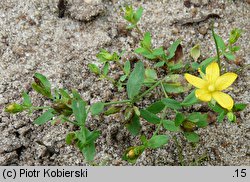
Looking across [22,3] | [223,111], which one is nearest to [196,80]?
[223,111]

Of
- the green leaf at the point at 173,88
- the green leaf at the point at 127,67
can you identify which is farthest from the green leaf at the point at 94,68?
the green leaf at the point at 173,88

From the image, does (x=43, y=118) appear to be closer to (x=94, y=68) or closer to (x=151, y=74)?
(x=94, y=68)

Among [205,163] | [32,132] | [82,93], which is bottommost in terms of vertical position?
[205,163]

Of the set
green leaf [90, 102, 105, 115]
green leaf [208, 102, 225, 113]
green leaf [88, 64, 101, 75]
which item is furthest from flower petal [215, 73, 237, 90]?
green leaf [88, 64, 101, 75]

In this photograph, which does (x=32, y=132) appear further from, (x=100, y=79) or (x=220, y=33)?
(x=220, y=33)

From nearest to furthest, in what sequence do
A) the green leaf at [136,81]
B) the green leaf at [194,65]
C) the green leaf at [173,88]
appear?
the green leaf at [136,81], the green leaf at [173,88], the green leaf at [194,65]

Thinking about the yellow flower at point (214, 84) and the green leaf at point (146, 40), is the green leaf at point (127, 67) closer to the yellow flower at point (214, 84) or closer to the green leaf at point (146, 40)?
the green leaf at point (146, 40)

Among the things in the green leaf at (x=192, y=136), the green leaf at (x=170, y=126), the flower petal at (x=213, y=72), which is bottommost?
the green leaf at (x=192, y=136)
